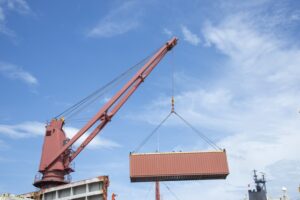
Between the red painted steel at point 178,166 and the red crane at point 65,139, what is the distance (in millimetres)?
8810

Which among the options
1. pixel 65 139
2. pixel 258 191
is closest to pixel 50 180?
pixel 65 139

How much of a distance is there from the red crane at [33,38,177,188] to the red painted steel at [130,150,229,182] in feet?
28.9

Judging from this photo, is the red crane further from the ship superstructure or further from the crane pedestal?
the ship superstructure

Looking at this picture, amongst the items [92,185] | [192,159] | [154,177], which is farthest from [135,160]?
[92,185]

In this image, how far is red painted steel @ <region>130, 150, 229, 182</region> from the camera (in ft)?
119

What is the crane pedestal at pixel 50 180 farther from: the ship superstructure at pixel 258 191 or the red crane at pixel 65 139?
the ship superstructure at pixel 258 191

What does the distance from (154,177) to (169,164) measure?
77.3 inches

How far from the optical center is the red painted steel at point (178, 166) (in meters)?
36.4

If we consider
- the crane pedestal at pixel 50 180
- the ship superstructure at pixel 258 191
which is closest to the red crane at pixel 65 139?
the crane pedestal at pixel 50 180

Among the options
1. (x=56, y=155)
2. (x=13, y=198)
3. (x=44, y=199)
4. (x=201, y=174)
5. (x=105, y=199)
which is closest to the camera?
(x=105, y=199)

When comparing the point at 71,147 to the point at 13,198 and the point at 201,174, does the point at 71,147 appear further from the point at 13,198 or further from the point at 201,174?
the point at 13,198

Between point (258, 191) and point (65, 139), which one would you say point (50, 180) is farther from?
point (258, 191)

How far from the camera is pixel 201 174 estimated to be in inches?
1436

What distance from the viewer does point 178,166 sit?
36.6m
